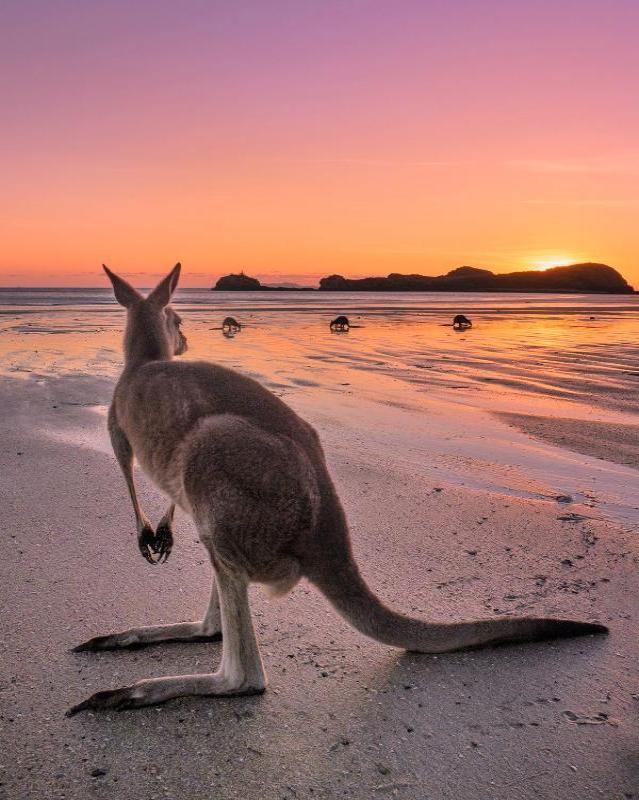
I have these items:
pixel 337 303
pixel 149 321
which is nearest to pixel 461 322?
pixel 149 321

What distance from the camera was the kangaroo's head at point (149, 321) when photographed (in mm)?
3127

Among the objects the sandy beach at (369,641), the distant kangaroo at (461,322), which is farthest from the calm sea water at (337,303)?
the sandy beach at (369,641)

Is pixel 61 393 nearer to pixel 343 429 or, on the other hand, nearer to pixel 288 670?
pixel 343 429

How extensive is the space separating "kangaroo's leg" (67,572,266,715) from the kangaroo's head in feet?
4.33

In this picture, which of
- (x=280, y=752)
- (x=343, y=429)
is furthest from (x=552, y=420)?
(x=280, y=752)

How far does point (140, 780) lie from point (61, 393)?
6.61 m

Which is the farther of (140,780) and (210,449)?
(210,449)

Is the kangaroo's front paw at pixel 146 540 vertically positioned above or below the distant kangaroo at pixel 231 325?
above

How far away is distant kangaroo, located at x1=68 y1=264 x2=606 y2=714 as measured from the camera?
2.17m

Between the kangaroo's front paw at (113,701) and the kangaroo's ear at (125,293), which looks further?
the kangaroo's ear at (125,293)

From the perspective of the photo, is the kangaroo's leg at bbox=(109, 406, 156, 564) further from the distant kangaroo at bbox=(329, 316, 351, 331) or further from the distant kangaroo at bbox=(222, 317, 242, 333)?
the distant kangaroo at bbox=(329, 316, 351, 331)

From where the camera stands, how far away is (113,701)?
221 centimetres

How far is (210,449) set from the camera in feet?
7.36

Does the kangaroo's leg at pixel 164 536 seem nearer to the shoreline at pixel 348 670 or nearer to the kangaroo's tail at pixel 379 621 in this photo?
the shoreline at pixel 348 670
